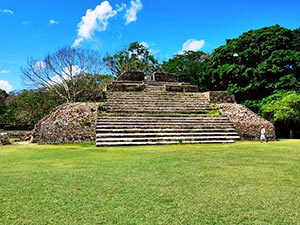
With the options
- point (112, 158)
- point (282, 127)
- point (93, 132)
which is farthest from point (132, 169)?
point (282, 127)

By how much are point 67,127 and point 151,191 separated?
327 inches

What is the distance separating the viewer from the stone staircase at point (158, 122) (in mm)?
11391

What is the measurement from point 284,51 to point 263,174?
653 inches

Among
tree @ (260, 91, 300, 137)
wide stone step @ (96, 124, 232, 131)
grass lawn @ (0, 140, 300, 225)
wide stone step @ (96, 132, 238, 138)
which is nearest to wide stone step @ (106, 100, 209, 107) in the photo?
wide stone step @ (96, 124, 232, 131)

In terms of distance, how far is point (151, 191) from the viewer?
14.2ft

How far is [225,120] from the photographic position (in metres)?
13.6

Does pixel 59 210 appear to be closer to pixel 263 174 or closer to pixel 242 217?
pixel 242 217

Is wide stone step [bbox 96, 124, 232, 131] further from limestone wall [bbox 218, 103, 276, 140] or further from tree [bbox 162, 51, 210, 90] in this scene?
tree [bbox 162, 51, 210, 90]

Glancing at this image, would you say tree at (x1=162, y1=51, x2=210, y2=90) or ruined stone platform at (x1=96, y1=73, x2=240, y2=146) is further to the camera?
tree at (x1=162, y1=51, x2=210, y2=90)

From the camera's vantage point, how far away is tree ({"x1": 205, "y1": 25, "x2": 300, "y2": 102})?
19672 mm

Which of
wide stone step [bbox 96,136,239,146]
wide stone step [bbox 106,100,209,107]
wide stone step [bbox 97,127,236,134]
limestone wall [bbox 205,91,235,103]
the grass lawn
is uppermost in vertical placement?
limestone wall [bbox 205,91,235,103]

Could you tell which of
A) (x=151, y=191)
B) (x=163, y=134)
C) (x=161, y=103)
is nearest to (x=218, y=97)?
(x=161, y=103)

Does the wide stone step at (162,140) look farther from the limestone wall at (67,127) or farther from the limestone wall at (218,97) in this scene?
the limestone wall at (218,97)

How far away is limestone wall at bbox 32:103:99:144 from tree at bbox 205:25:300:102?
40.0 ft
